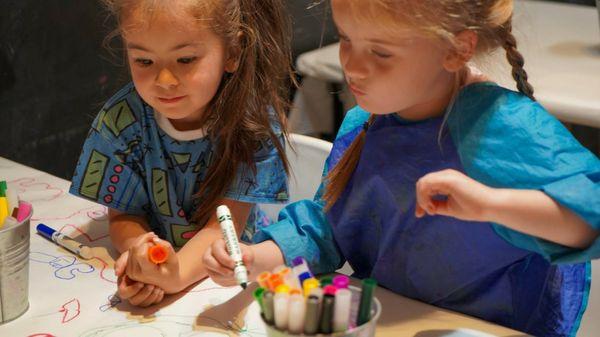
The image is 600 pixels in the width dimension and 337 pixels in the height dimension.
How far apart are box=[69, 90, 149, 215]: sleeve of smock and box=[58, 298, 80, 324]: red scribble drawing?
0.69ft

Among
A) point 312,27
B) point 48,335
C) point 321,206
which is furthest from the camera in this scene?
point 312,27

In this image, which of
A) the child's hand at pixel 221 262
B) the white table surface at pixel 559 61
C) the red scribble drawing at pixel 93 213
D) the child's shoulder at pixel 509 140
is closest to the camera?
Result: the child's shoulder at pixel 509 140

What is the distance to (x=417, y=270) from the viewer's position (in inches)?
41.7

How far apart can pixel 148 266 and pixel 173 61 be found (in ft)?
0.91

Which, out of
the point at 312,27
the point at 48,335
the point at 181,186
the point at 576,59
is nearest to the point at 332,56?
the point at 312,27

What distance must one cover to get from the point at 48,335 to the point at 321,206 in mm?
378

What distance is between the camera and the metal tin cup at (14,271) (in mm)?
1007

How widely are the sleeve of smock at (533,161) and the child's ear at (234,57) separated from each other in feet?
1.29

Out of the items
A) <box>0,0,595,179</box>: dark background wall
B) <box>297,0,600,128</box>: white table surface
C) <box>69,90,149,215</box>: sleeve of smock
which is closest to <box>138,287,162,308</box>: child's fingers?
<box>69,90,149,215</box>: sleeve of smock

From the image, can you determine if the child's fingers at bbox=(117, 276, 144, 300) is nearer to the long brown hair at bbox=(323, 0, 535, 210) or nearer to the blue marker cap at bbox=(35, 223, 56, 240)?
the blue marker cap at bbox=(35, 223, 56, 240)

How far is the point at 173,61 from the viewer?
3.74 feet

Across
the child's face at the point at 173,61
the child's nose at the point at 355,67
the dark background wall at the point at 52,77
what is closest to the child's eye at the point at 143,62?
the child's face at the point at 173,61

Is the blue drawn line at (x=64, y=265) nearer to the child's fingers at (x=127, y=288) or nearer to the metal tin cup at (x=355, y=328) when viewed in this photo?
the child's fingers at (x=127, y=288)

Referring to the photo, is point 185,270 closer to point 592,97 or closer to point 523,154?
point 523,154
